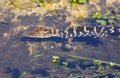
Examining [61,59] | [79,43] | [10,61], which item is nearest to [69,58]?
[61,59]

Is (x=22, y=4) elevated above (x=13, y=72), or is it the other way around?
(x=22, y=4)

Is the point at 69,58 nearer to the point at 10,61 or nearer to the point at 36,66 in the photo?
the point at 36,66

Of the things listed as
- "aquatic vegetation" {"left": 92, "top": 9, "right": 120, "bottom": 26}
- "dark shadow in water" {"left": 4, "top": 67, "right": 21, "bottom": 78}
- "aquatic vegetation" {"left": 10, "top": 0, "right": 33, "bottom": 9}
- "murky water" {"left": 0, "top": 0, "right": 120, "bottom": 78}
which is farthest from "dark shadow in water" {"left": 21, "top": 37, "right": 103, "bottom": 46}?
"aquatic vegetation" {"left": 10, "top": 0, "right": 33, "bottom": 9}

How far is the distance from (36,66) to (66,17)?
5.40 feet

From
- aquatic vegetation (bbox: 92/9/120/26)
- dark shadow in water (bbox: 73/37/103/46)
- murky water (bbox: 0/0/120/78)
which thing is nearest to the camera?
murky water (bbox: 0/0/120/78)

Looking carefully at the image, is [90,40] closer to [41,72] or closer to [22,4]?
[41,72]

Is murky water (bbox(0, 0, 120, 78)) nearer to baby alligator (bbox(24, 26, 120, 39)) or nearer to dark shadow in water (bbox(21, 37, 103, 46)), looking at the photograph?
dark shadow in water (bbox(21, 37, 103, 46))

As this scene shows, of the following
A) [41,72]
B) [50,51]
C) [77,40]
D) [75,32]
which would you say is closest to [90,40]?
[77,40]

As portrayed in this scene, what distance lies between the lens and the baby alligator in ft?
24.4

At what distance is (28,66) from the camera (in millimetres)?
6840

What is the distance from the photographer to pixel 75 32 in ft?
25.0

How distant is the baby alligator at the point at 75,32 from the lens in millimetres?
7441

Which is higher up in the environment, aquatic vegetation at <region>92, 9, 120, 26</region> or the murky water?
aquatic vegetation at <region>92, 9, 120, 26</region>

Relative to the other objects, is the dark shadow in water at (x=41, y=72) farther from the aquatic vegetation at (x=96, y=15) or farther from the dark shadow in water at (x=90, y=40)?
the aquatic vegetation at (x=96, y=15)
